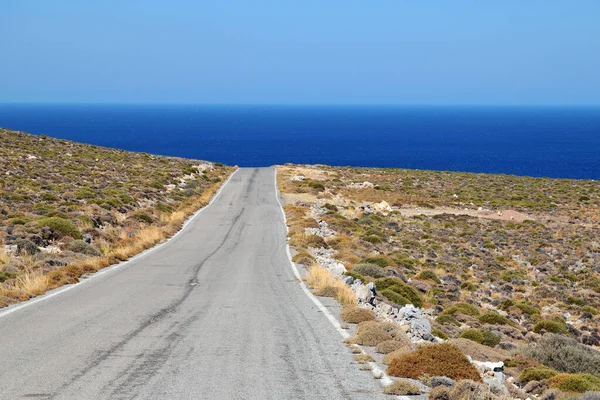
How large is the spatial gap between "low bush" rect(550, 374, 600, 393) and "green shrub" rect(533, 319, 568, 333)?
10.4 m

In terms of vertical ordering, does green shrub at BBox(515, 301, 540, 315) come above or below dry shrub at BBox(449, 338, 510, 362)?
below

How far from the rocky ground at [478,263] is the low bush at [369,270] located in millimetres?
58

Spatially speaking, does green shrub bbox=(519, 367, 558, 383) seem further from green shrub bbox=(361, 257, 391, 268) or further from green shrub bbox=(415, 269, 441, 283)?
green shrub bbox=(415, 269, 441, 283)

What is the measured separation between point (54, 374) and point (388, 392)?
165 inches

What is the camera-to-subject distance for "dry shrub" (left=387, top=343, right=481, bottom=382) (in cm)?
853

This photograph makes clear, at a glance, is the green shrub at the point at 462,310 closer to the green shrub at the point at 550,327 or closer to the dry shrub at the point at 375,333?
the green shrub at the point at 550,327

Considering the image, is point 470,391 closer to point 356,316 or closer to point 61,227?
point 356,316

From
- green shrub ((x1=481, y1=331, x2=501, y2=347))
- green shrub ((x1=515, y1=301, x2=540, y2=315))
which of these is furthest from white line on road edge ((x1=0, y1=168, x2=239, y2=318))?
green shrub ((x1=515, y1=301, x2=540, y2=315))

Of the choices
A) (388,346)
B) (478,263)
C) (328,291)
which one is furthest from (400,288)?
(478,263)

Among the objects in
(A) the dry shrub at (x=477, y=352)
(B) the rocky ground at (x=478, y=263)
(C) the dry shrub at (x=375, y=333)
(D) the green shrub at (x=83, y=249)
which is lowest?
(B) the rocky ground at (x=478, y=263)

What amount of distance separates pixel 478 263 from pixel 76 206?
19819 mm

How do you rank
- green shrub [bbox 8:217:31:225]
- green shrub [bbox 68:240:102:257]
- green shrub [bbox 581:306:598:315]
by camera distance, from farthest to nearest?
green shrub [bbox 8:217:31:225] < green shrub [bbox 581:306:598:315] < green shrub [bbox 68:240:102:257]

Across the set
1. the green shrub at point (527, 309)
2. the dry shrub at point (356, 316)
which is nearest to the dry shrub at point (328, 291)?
the dry shrub at point (356, 316)

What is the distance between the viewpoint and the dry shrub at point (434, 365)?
8.53 m
